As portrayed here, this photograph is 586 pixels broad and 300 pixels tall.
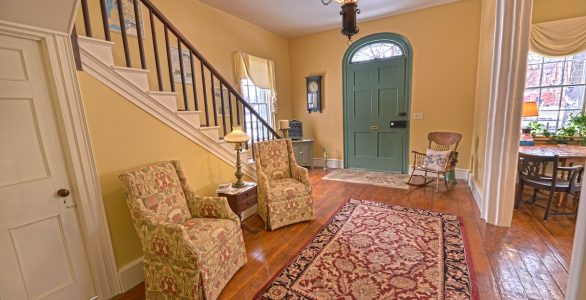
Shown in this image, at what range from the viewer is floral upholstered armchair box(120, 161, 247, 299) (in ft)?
5.54

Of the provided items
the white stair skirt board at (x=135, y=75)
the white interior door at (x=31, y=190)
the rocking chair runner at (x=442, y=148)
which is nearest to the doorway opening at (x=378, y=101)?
the rocking chair runner at (x=442, y=148)

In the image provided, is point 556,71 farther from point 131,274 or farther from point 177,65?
point 131,274

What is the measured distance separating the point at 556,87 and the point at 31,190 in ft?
20.2

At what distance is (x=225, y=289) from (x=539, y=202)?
160 inches

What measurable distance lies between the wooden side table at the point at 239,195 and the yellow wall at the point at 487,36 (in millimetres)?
2981

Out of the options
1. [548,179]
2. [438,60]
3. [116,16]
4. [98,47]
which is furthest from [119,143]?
[438,60]

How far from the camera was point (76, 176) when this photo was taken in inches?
67.6

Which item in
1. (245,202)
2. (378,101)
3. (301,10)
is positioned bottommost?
(245,202)

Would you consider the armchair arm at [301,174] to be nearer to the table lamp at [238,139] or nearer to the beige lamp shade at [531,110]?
the table lamp at [238,139]

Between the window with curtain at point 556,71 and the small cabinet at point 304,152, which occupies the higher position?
the window with curtain at point 556,71

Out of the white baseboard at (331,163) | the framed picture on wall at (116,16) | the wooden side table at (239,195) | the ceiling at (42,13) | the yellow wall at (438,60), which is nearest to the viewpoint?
the ceiling at (42,13)

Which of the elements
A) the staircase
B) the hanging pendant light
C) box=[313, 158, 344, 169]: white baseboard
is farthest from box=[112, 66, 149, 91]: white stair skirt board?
box=[313, 158, 344, 169]: white baseboard

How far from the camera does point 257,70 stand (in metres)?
4.68

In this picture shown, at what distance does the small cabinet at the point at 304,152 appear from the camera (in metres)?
5.38
